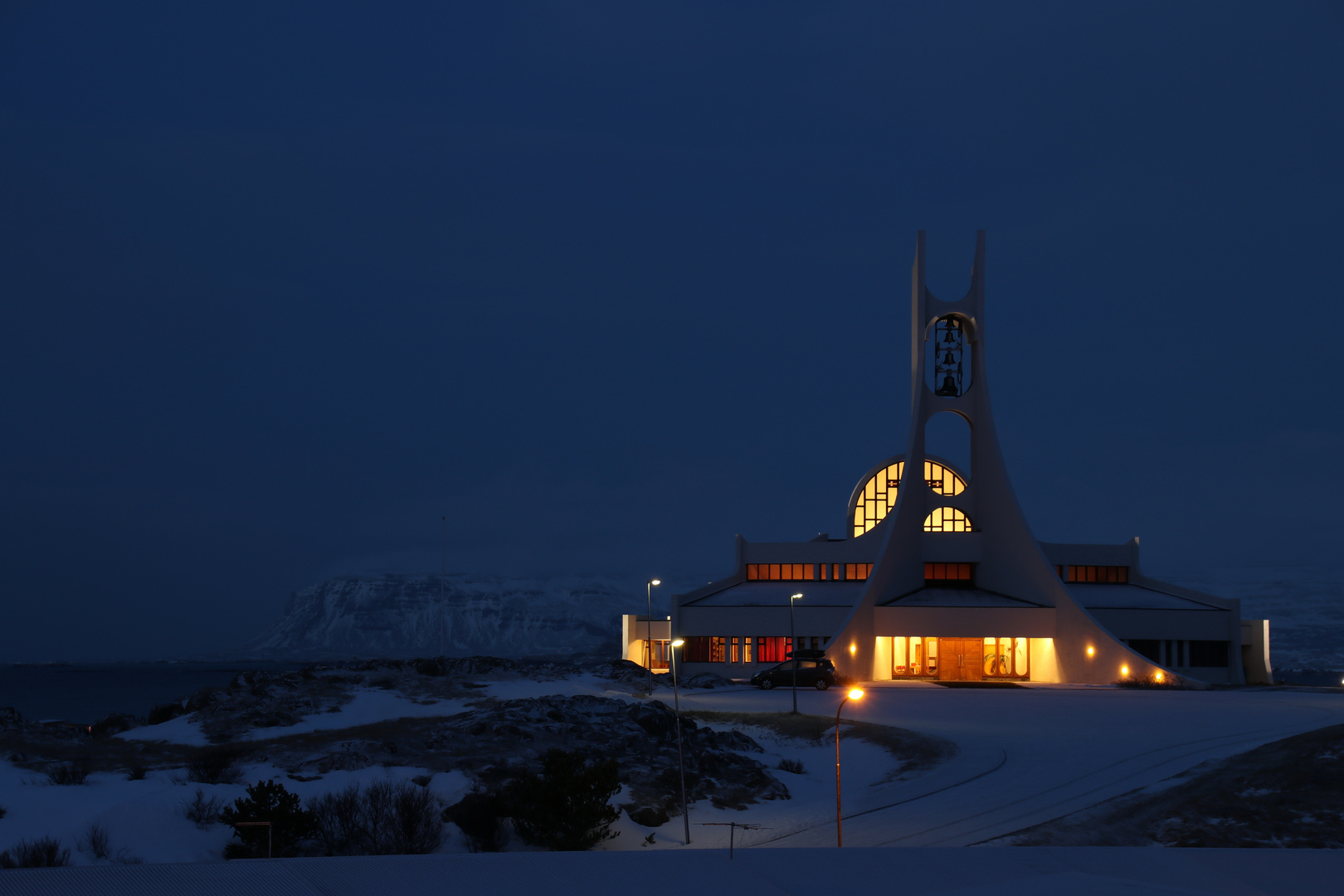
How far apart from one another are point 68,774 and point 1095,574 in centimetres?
5569

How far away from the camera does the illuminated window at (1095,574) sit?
63.5 m

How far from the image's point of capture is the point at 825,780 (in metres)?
27.2

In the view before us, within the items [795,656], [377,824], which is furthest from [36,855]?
[795,656]

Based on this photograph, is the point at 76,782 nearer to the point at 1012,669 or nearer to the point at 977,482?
the point at 1012,669

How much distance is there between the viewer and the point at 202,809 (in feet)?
63.9

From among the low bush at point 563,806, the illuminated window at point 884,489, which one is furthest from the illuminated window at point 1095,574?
the low bush at point 563,806

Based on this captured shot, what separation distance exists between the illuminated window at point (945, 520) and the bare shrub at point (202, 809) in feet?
162

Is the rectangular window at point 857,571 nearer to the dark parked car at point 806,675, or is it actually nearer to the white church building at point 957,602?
the white church building at point 957,602

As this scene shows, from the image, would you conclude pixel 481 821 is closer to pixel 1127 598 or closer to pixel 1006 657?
pixel 1006 657

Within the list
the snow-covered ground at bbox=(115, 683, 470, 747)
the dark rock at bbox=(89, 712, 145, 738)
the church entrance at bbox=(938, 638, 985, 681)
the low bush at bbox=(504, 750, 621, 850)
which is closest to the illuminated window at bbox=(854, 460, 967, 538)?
the church entrance at bbox=(938, 638, 985, 681)

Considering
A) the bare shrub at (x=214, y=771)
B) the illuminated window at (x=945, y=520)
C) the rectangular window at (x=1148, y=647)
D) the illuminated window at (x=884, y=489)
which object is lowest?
the bare shrub at (x=214, y=771)

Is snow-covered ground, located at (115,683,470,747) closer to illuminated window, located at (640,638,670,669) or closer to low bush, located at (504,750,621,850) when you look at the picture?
low bush, located at (504,750,621,850)

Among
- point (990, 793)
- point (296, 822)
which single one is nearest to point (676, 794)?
point (990, 793)

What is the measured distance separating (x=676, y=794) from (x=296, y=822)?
8.55 metres
